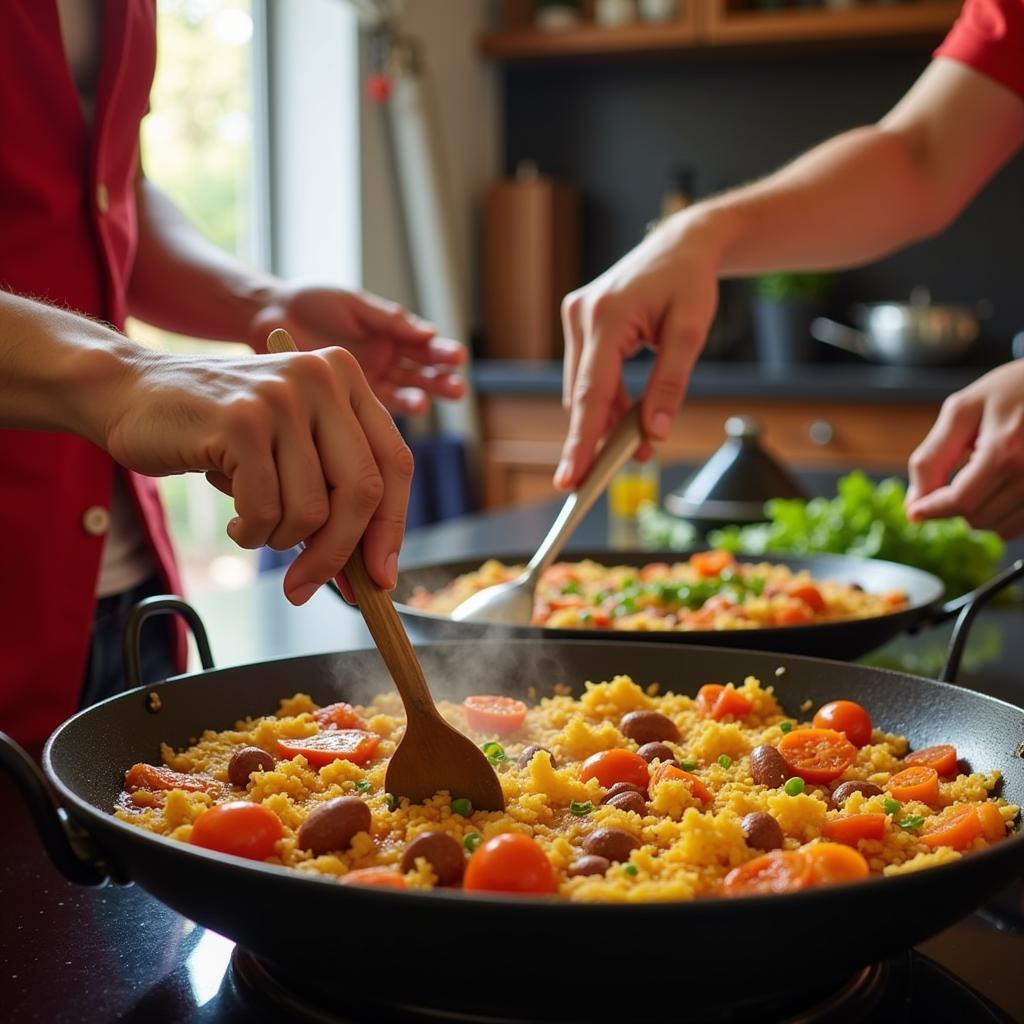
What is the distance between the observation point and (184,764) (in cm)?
108

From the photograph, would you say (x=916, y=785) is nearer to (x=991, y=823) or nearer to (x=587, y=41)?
(x=991, y=823)

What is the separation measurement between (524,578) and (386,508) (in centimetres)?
73

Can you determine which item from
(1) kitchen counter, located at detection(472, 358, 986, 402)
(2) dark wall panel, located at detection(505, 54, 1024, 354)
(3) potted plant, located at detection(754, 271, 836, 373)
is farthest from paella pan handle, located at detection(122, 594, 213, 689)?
(2) dark wall panel, located at detection(505, 54, 1024, 354)

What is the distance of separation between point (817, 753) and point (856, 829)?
183 mm

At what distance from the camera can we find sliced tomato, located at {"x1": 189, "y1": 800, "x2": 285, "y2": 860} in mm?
883

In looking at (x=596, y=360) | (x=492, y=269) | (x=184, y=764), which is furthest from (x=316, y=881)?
(x=492, y=269)

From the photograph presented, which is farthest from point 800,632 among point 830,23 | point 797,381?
point 830,23

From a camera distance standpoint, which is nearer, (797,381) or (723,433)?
(797,381)

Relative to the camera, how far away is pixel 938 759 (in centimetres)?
111

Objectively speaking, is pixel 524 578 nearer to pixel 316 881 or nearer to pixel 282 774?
pixel 282 774

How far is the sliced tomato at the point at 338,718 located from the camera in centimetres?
120

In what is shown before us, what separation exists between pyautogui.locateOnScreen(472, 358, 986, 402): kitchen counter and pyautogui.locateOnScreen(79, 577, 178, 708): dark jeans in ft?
10.5

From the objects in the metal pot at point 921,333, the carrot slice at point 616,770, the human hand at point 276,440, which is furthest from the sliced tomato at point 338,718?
the metal pot at point 921,333

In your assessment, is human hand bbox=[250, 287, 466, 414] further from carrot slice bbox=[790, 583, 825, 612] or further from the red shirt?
carrot slice bbox=[790, 583, 825, 612]
